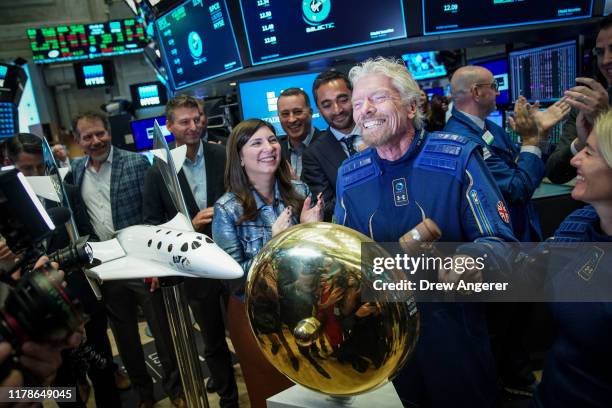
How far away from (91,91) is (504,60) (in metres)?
16.5

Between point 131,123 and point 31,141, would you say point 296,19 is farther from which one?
point 131,123

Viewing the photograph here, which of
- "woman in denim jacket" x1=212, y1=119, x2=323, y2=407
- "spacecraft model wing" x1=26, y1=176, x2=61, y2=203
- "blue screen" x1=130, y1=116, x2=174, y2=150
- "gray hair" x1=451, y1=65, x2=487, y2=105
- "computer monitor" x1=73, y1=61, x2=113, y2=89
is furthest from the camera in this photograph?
"computer monitor" x1=73, y1=61, x2=113, y2=89

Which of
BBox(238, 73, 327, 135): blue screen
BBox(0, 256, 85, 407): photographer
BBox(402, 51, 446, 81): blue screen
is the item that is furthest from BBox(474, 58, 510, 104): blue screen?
BBox(402, 51, 446, 81): blue screen

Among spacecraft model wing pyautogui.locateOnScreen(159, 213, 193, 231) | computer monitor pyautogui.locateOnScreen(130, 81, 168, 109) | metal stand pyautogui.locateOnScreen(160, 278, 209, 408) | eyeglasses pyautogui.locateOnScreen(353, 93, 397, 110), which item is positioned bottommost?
metal stand pyautogui.locateOnScreen(160, 278, 209, 408)

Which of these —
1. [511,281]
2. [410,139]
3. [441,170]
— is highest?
[410,139]

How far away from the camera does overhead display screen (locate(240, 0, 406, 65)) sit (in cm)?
347

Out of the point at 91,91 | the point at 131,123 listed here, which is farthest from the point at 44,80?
the point at 131,123

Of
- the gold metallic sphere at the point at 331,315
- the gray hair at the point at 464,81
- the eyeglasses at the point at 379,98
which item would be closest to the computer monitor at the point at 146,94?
the gray hair at the point at 464,81

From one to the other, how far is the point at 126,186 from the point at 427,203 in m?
2.25

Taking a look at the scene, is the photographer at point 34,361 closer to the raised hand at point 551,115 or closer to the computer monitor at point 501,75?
the raised hand at point 551,115

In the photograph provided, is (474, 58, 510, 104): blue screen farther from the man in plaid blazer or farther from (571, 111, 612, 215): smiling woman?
the man in plaid blazer

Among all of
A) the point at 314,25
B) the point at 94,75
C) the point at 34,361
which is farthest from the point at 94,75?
the point at 34,361

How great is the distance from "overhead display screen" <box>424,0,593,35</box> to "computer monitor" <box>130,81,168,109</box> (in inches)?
327

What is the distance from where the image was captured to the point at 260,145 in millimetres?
2139
